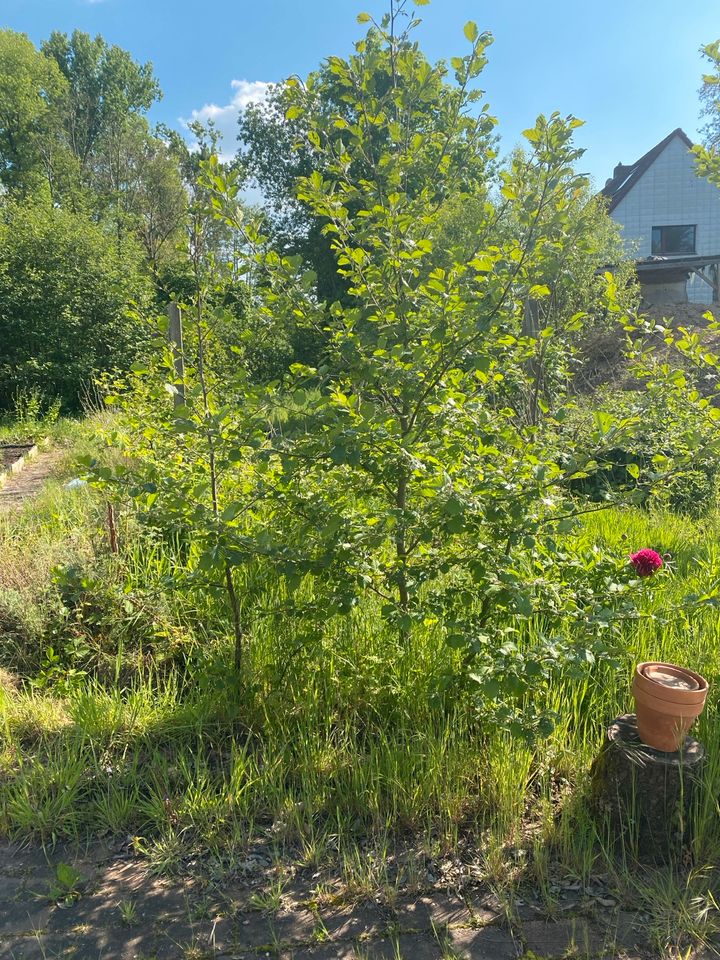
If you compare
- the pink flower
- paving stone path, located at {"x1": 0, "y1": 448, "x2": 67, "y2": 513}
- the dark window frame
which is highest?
the dark window frame

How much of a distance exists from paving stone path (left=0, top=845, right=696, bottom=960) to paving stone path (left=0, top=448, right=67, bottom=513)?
416 centimetres

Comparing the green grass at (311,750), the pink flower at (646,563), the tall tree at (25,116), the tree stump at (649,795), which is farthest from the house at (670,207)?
the tree stump at (649,795)

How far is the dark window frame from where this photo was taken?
22.3 m

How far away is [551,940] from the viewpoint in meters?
1.85

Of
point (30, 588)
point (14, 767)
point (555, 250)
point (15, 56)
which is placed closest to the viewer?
point (555, 250)

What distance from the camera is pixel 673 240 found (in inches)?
885

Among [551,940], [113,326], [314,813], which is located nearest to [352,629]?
[314,813]

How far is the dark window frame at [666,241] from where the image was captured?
22266mm

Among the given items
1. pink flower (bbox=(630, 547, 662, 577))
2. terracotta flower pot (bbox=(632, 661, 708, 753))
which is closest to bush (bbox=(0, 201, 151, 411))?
pink flower (bbox=(630, 547, 662, 577))

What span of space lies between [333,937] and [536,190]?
246cm

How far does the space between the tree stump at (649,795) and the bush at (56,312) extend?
11.6 meters

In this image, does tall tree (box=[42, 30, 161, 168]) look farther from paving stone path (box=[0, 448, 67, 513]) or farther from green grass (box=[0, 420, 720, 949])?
green grass (box=[0, 420, 720, 949])

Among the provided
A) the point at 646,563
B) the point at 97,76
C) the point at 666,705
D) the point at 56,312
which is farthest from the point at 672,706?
the point at 97,76

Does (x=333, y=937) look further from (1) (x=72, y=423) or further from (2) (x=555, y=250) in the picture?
(1) (x=72, y=423)
